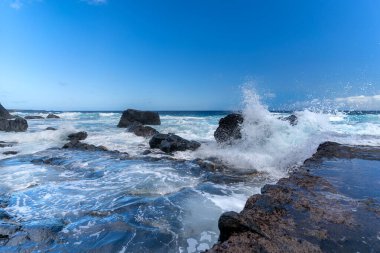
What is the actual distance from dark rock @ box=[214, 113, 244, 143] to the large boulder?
43.9ft

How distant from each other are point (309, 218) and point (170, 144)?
9198 mm

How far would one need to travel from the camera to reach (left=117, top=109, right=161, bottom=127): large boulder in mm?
24906

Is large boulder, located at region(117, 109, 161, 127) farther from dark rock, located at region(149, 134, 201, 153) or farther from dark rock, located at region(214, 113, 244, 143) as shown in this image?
dark rock, located at region(214, 113, 244, 143)

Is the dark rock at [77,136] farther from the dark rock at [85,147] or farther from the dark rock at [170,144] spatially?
the dark rock at [170,144]

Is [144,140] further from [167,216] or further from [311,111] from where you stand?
[167,216]

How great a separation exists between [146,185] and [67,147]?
8.04 meters

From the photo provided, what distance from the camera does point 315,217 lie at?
2982 mm

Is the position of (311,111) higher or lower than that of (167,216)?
higher

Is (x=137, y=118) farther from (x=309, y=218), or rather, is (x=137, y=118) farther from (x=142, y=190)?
(x=309, y=218)

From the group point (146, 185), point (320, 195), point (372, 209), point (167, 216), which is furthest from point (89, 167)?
point (372, 209)

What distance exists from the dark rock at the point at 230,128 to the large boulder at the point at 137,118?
1340 centimetres

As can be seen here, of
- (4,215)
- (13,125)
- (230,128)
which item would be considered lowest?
(4,215)

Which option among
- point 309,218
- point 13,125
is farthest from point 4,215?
point 13,125

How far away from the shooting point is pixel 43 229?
3984 mm
